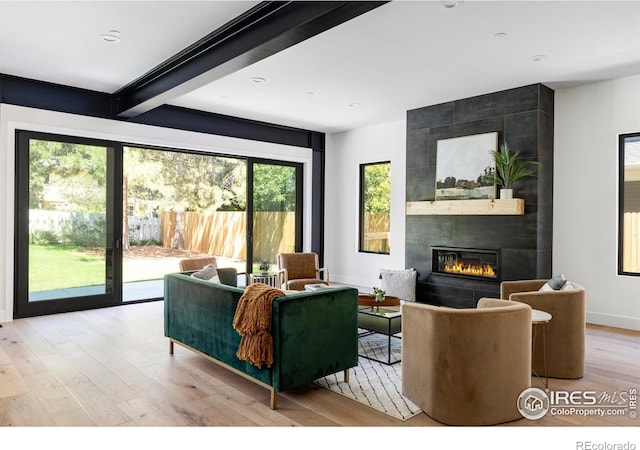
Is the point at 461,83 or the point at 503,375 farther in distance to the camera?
the point at 461,83

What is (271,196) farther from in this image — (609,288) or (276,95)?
(609,288)

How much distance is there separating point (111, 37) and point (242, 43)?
129 cm

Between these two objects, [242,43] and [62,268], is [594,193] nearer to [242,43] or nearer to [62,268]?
[242,43]

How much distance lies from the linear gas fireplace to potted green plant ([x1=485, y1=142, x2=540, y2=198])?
833mm

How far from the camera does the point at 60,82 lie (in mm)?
5375

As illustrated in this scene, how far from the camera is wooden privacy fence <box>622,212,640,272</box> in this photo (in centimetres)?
499

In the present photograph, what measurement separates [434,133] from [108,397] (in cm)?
514

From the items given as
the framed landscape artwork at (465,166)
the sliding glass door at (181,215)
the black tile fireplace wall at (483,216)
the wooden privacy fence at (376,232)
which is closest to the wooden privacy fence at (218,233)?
the sliding glass door at (181,215)

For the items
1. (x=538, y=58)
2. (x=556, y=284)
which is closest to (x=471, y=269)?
(x=556, y=284)

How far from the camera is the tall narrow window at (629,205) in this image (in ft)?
16.4

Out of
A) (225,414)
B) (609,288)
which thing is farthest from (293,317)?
(609,288)

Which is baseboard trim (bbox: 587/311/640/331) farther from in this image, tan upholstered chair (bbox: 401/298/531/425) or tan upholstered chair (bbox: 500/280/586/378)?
tan upholstered chair (bbox: 401/298/531/425)

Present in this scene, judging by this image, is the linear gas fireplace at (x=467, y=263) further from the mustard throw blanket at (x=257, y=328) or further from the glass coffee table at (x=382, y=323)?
the mustard throw blanket at (x=257, y=328)

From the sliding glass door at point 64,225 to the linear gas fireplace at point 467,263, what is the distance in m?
4.45
